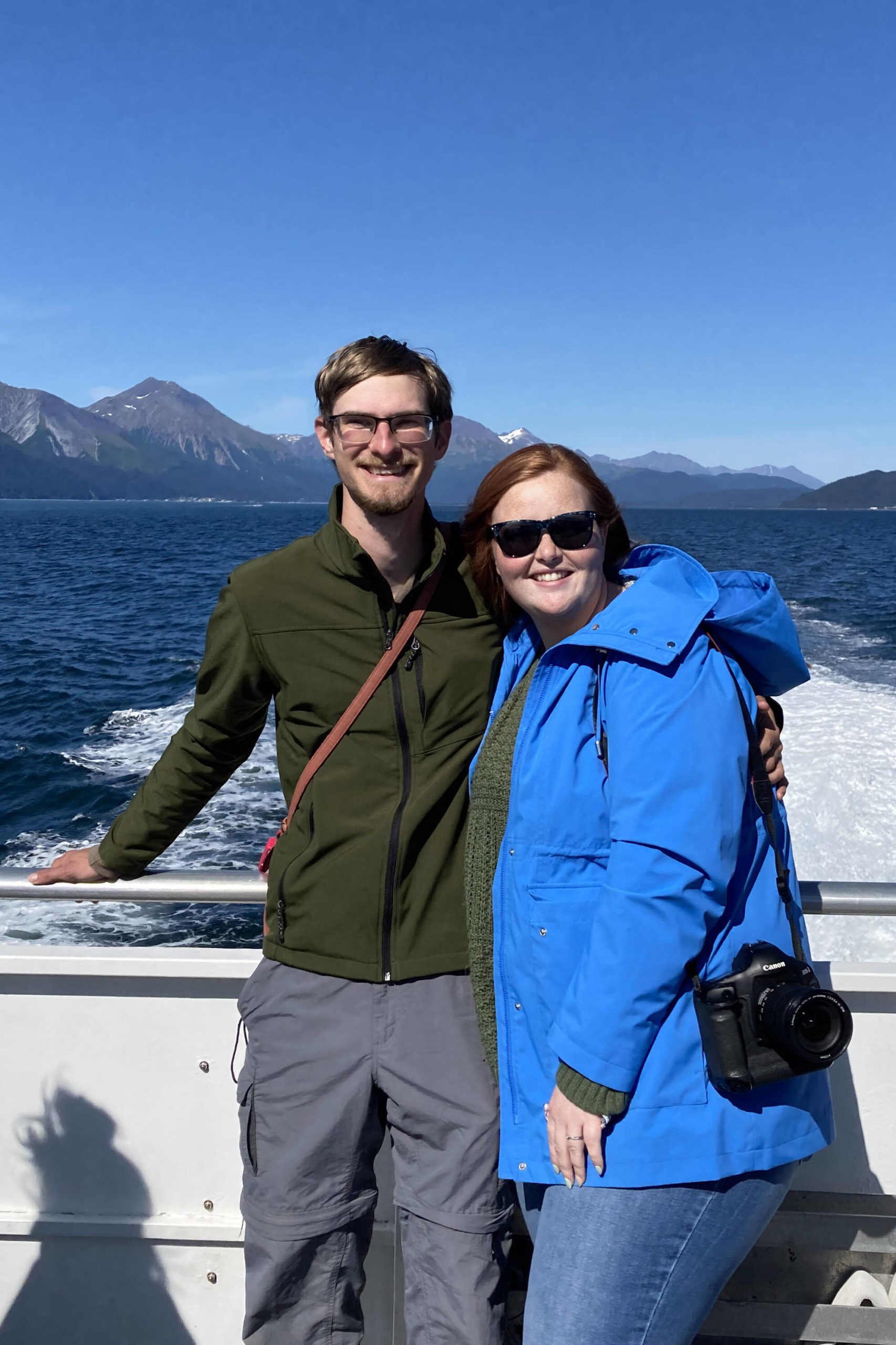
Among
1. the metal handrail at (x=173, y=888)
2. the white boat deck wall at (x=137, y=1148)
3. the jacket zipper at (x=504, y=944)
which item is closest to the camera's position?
the jacket zipper at (x=504, y=944)

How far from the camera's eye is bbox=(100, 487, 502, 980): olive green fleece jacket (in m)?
1.84

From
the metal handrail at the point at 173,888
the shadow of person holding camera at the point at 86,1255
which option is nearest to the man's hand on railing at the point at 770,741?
the metal handrail at the point at 173,888

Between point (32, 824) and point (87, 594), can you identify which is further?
point (87, 594)

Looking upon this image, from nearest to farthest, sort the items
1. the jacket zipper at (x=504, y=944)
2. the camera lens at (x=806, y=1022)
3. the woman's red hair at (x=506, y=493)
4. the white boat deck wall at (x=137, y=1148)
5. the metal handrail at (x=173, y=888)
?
the camera lens at (x=806, y=1022) < the jacket zipper at (x=504, y=944) < the woman's red hair at (x=506, y=493) < the metal handrail at (x=173, y=888) < the white boat deck wall at (x=137, y=1148)

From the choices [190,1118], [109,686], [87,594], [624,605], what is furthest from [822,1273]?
[87,594]

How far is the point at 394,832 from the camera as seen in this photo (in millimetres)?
1820

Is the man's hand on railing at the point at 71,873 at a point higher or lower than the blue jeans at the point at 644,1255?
higher

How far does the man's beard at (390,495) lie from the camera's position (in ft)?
6.27

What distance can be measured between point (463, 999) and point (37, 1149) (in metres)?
1.24

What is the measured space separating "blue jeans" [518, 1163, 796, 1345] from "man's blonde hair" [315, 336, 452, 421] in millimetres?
1446

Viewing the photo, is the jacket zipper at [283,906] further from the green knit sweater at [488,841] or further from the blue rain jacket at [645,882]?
the blue rain jacket at [645,882]

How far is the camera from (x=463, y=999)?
186 cm

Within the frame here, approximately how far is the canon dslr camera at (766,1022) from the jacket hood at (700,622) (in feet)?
1.47

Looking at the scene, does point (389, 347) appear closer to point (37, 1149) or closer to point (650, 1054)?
point (650, 1054)
